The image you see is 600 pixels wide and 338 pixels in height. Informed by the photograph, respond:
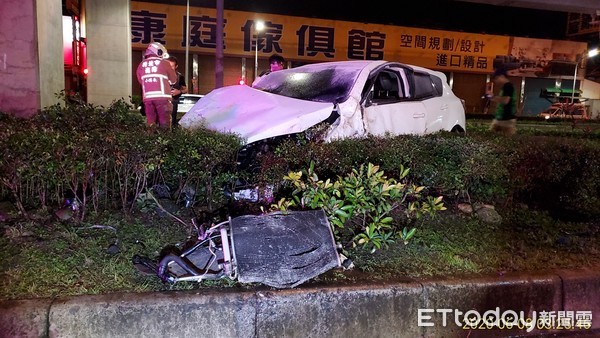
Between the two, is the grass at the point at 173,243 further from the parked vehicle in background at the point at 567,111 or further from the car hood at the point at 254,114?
the parked vehicle in background at the point at 567,111

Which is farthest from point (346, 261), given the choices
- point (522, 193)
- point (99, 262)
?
point (522, 193)

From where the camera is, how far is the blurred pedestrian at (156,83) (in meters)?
7.12

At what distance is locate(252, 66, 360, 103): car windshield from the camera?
19.3 ft

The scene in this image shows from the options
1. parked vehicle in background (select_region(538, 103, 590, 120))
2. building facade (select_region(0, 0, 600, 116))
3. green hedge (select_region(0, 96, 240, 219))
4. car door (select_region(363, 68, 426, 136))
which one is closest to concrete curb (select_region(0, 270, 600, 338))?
green hedge (select_region(0, 96, 240, 219))

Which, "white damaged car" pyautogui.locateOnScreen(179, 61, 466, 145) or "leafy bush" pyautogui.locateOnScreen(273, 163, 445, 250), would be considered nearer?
"leafy bush" pyautogui.locateOnScreen(273, 163, 445, 250)

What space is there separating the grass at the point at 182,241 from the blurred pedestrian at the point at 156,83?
3439mm

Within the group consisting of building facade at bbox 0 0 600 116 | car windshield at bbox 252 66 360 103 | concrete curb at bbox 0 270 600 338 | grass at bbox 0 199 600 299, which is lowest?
concrete curb at bbox 0 270 600 338

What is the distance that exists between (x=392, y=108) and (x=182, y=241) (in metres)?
3.51

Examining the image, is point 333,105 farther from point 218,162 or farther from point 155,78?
point 155,78

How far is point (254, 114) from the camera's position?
521cm

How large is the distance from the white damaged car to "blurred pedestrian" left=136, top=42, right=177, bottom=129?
1194 mm

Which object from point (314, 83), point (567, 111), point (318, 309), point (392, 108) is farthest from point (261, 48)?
point (318, 309)

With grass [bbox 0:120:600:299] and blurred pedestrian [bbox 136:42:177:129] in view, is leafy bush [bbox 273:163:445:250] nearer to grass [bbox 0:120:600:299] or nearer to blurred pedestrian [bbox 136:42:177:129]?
grass [bbox 0:120:600:299]

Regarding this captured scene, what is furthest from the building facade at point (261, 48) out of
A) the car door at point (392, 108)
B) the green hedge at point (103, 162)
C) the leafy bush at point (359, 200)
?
the leafy bush at point (359, 200)
